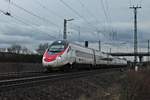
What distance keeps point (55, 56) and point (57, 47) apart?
159cm

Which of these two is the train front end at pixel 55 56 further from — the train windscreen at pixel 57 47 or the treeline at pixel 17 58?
the treeline at pixel 17 58

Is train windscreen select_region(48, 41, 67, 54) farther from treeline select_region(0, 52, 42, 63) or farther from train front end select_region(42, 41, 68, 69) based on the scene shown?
treeline select_region(0, 52, 42, 63)

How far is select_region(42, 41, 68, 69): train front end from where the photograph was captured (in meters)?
29.2

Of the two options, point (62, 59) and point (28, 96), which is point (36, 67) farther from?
point (28, 96)

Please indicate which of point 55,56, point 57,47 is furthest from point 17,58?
point 55,56

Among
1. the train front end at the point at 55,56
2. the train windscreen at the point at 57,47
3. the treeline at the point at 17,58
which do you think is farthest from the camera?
the treeline at the point at 17,58

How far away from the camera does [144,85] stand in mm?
21422

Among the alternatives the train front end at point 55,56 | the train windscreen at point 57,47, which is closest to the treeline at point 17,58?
the train windscreen at point 57,47

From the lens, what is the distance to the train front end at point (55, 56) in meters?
29.2

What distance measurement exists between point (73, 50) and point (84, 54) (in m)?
6.44

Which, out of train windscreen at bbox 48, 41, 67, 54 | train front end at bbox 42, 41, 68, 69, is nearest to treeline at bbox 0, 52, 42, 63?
train windscreen at bbox 48, 41, 67, 54

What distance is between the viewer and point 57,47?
30922 millimetres

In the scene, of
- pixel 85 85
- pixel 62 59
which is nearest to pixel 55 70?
pixel 62 59

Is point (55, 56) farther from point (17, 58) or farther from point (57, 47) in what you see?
point (17, 58)
